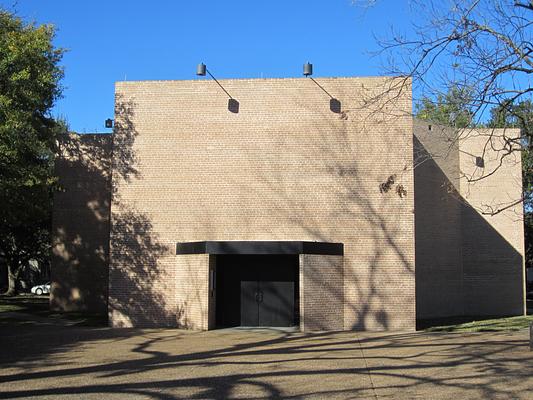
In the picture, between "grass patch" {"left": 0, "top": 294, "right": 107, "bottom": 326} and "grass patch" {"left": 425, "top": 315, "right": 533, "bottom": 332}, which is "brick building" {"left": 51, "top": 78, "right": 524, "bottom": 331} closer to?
"grass patch" {"left": 425, "top": 315, "right": 533, "bottom": 332}

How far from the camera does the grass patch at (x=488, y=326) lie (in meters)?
20.9

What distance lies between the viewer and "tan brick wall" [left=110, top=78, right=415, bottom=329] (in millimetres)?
20312

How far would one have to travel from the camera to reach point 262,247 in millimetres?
19938

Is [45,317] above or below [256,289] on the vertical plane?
below

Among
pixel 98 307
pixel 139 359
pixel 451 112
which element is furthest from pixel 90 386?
pixel 98 307

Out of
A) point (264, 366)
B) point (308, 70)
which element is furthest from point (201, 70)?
point (264, 366)

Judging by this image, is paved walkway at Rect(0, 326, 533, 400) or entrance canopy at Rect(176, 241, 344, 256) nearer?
paved walkway at Rect(0, 326, 533, 400)

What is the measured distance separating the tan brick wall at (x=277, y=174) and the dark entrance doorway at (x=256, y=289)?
4.34 ft

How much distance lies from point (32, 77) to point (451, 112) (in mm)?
16175

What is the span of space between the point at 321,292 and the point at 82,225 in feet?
47.5

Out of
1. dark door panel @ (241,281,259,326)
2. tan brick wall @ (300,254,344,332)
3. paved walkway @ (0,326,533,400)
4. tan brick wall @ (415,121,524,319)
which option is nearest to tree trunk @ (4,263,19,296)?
paved walkway @ (0,326,533,400)

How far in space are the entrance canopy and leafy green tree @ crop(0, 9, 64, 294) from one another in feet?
23.4

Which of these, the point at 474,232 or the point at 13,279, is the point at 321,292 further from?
the point at 13,279

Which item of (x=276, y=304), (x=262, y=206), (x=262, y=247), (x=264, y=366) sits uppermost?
(x=262, y=206)
